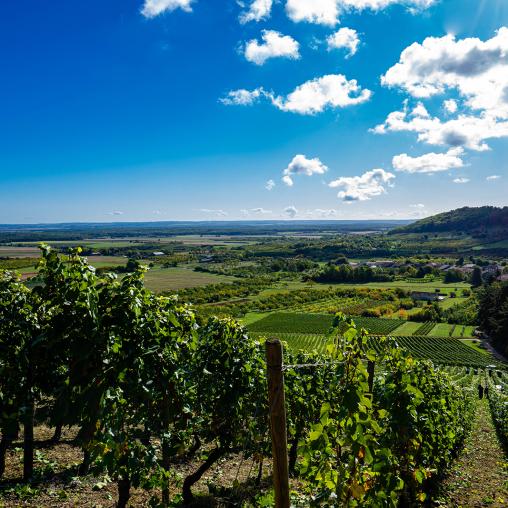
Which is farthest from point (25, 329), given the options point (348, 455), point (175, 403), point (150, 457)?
point (348, 455)

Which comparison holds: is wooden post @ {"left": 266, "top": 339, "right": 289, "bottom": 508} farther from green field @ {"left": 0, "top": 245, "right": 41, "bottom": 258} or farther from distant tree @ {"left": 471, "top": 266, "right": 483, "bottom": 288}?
distant tree @ {"left": 471, "top": 266, "right": 483, "bottom": 288}

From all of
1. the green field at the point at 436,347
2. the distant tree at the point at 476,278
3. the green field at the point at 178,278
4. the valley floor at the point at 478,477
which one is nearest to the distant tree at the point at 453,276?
the distant tree at the point at 476,278

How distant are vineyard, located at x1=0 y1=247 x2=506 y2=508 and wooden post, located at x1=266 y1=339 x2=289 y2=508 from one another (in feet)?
Answer: 0.20

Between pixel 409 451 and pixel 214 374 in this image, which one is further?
pixel 214 374

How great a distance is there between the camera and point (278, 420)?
3547 millimetres

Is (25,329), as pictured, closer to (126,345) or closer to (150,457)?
(126,345)

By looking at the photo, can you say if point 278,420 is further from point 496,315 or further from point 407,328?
point 407,328

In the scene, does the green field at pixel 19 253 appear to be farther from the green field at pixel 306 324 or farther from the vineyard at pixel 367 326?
the vineyard at pixel 367 326

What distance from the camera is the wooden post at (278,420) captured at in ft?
11.4

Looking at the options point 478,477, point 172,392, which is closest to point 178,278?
point 478,477

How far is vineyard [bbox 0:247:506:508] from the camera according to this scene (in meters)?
4.66

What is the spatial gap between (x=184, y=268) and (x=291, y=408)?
15766 centimetres

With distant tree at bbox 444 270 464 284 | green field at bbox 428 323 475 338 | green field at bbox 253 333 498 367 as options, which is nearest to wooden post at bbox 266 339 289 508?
green field at bbox 253 333 498 367

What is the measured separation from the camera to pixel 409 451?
7.09 m
